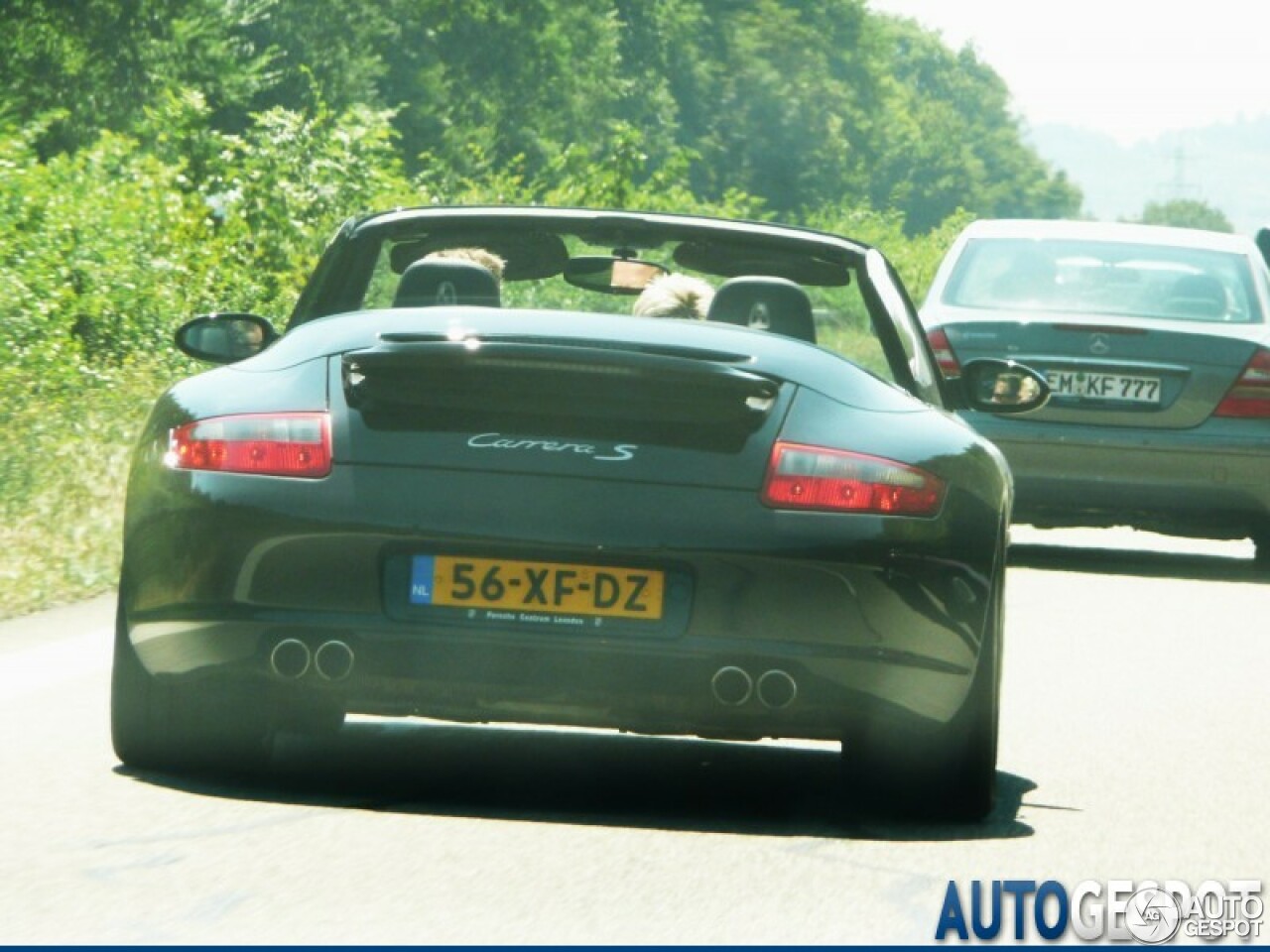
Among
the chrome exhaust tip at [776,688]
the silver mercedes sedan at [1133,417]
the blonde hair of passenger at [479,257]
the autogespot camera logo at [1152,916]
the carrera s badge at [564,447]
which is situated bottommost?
the silver mercedes sedan at [1133,417]

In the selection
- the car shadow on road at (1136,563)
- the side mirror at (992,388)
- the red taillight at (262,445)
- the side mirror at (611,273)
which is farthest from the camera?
the car shadow on road at (1136,563)

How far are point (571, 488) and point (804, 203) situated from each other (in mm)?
94772

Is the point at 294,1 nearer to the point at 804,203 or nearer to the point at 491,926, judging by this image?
the point at 804,203

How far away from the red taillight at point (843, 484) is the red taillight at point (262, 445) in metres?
0.89

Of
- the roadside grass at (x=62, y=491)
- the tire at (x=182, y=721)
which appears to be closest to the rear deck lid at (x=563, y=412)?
the tire at (x=182, y=721)

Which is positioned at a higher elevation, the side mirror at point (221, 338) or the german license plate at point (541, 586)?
the side mirror at point (221, 338)

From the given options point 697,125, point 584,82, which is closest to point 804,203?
point 697,125

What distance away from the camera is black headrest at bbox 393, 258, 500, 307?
680 centimetres

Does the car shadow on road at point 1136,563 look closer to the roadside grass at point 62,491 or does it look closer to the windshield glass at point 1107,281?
the windshield glass at point 1107,281

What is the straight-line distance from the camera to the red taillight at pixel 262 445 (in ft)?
19.5

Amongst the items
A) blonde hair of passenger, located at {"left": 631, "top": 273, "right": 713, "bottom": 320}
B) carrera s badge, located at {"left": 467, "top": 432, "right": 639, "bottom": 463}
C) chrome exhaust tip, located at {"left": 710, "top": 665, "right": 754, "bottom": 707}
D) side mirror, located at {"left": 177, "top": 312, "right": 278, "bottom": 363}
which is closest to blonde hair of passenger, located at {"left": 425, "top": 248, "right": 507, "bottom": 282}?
blonde hair of passenger, located at {"left": 631, "top": 273, "right": 713, "bottom": 320}

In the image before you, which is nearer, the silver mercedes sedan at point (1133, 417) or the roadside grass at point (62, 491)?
the roadside grass at point (62, 491)

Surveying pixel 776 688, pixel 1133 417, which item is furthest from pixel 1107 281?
pixel 776 688

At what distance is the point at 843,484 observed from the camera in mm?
5945
